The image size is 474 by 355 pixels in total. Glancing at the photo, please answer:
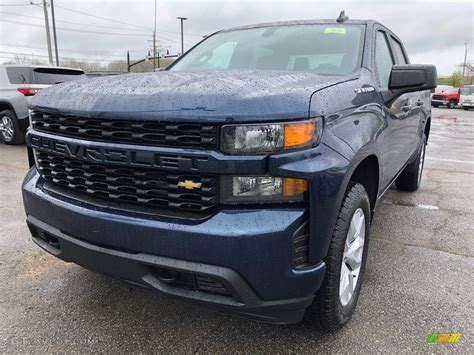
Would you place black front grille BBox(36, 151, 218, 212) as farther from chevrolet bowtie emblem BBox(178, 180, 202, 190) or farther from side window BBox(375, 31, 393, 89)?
side window BBox(375, 31, 393, 89)

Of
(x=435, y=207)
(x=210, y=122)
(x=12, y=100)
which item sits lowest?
(x=435, y=207)

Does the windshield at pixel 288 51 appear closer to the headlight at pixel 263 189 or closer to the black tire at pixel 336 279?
the black tire at pixel 336 279

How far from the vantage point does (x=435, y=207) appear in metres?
4.64

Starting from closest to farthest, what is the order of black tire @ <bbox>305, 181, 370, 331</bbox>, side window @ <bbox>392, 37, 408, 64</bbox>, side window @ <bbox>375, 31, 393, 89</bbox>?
1. black tire @ <bbox>305, 181, 370, 331</bbox>
2. side window @ <bbox>375, 31, 393, 89</bbox>
3. side window @ <bbox>392, 37, 408, 64</bbox>

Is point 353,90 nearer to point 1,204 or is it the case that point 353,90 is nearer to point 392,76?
point 392,76

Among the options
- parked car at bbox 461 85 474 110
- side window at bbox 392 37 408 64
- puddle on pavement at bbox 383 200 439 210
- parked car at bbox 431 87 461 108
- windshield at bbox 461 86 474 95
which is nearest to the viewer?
side window at bbox 392 37 408 64

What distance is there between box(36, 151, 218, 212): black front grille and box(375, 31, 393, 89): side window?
1.74m

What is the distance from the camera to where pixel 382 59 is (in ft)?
10.5

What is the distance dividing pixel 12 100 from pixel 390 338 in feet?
27.4

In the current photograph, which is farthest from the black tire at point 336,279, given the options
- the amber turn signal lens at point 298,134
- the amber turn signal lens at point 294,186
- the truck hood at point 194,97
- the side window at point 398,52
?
the side window at point 398,52

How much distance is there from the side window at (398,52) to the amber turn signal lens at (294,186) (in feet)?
8.72

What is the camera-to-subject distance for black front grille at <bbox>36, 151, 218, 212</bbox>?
1761 millimetres

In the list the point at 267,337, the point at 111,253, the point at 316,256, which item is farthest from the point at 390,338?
the point at 111,253

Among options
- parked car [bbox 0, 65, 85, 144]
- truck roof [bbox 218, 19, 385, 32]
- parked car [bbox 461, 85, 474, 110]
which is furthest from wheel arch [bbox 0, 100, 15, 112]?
parked car [bbox 461, 85, 474, 110]
